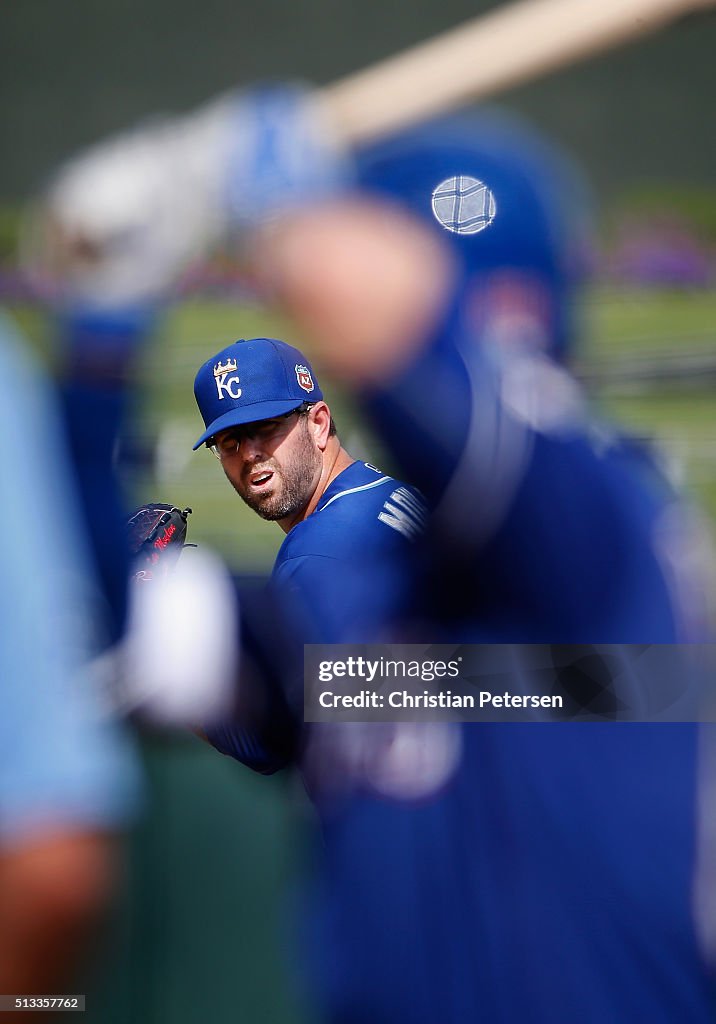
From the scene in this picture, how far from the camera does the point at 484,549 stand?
2.21 feet

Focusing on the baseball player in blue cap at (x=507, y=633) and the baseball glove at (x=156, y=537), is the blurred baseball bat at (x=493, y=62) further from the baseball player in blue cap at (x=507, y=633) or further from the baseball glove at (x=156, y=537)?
the baseball glove at (x=156, y=537)

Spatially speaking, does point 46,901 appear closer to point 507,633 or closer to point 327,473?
point 507,633

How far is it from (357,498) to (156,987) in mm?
723

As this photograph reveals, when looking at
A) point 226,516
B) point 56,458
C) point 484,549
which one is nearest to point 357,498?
point 226,516

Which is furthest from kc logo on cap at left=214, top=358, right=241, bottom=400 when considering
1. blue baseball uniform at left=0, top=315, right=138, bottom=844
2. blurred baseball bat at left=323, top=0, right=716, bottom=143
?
blue baseball uniform at left=0, top=315, right=138, bottom=844

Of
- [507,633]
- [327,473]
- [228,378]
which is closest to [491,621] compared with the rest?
[507,633]

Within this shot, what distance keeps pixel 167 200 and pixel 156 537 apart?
1.89ft

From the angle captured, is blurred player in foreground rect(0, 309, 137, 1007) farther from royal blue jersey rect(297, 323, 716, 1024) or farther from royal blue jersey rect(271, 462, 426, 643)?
royal blue jersey rect(271, 462, 426, 643)

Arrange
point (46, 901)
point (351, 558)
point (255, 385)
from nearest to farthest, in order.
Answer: point (46, 901) → point (351, 558) → point (255, 385)

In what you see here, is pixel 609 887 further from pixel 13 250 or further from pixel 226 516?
pixel 13 250

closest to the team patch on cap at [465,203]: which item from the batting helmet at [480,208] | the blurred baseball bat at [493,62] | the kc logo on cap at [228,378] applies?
the batting helmet at [480,208]

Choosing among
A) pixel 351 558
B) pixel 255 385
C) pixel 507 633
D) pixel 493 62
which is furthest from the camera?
pixel 255 385

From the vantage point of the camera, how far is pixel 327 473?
1.18 metres

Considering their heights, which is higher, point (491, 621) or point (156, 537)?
point (156, 537)
